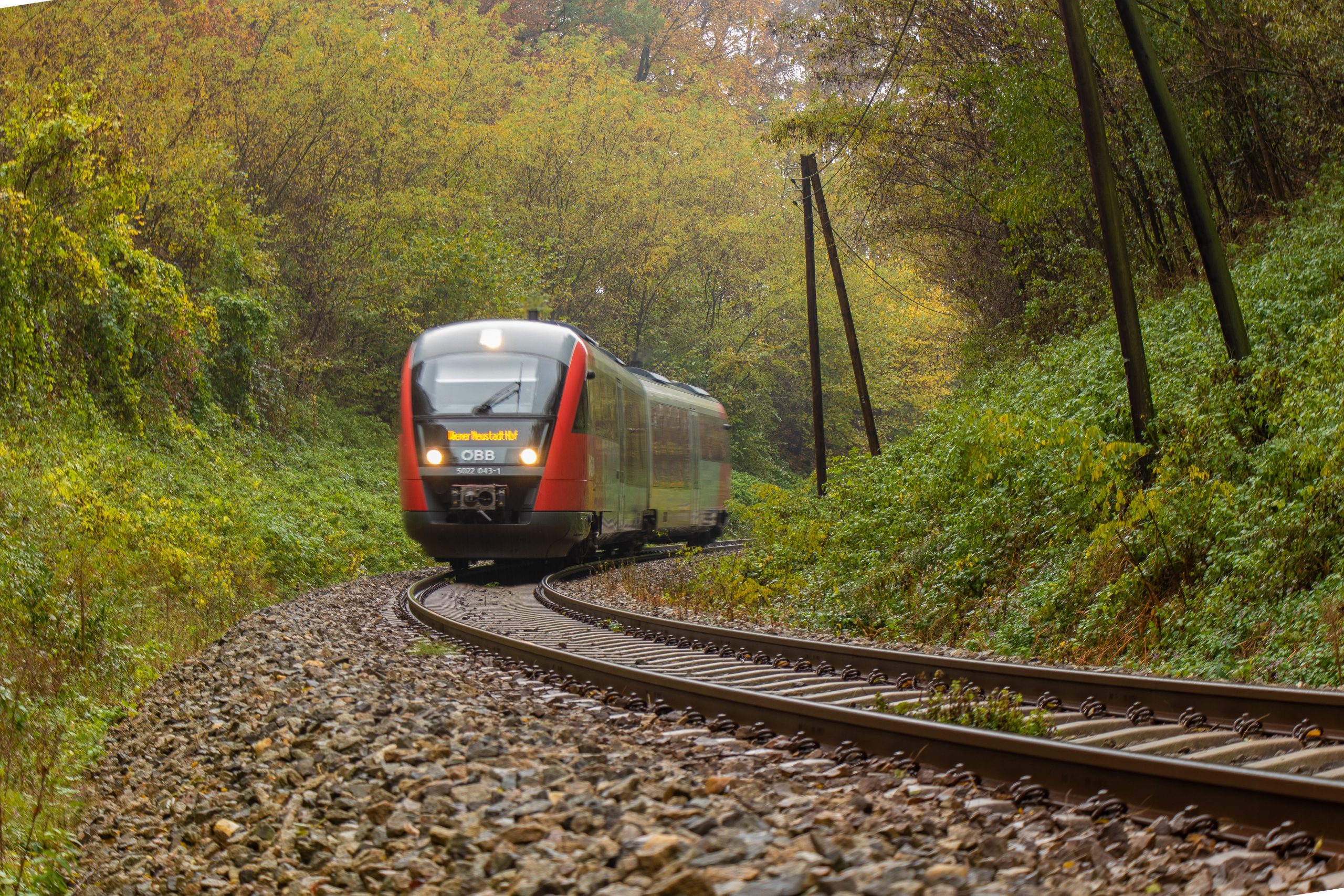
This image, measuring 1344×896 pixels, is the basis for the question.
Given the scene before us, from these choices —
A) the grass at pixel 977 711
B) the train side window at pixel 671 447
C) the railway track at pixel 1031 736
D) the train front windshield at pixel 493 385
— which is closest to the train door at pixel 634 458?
the train side window at pixel 671 447

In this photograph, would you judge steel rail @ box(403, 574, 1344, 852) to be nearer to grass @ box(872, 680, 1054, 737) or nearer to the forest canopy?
grass @ box(872, 680, 1054, 737)

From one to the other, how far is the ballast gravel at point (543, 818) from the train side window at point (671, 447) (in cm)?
1261

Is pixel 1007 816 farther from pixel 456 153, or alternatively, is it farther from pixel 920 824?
pixel 456 153

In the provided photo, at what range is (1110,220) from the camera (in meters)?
10.2

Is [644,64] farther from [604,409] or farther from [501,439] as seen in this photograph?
[501,439]

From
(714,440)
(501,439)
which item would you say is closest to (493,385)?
(501,439)

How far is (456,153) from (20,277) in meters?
16.8

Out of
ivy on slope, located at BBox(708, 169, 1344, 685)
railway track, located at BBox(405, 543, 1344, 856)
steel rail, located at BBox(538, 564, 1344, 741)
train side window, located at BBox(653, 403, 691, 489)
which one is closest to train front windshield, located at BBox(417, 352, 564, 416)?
ivy on slope, located at BBox(708, 169, 1344, 685)

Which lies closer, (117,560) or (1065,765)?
(1065,765)

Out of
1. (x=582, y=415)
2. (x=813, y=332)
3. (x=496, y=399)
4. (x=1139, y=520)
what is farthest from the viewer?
(x=813, y=332)

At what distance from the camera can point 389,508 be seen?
68.7 feet

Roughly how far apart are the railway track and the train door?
8.07m

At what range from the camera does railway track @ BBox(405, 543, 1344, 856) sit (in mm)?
3328

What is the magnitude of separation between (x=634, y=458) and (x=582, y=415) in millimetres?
3077
